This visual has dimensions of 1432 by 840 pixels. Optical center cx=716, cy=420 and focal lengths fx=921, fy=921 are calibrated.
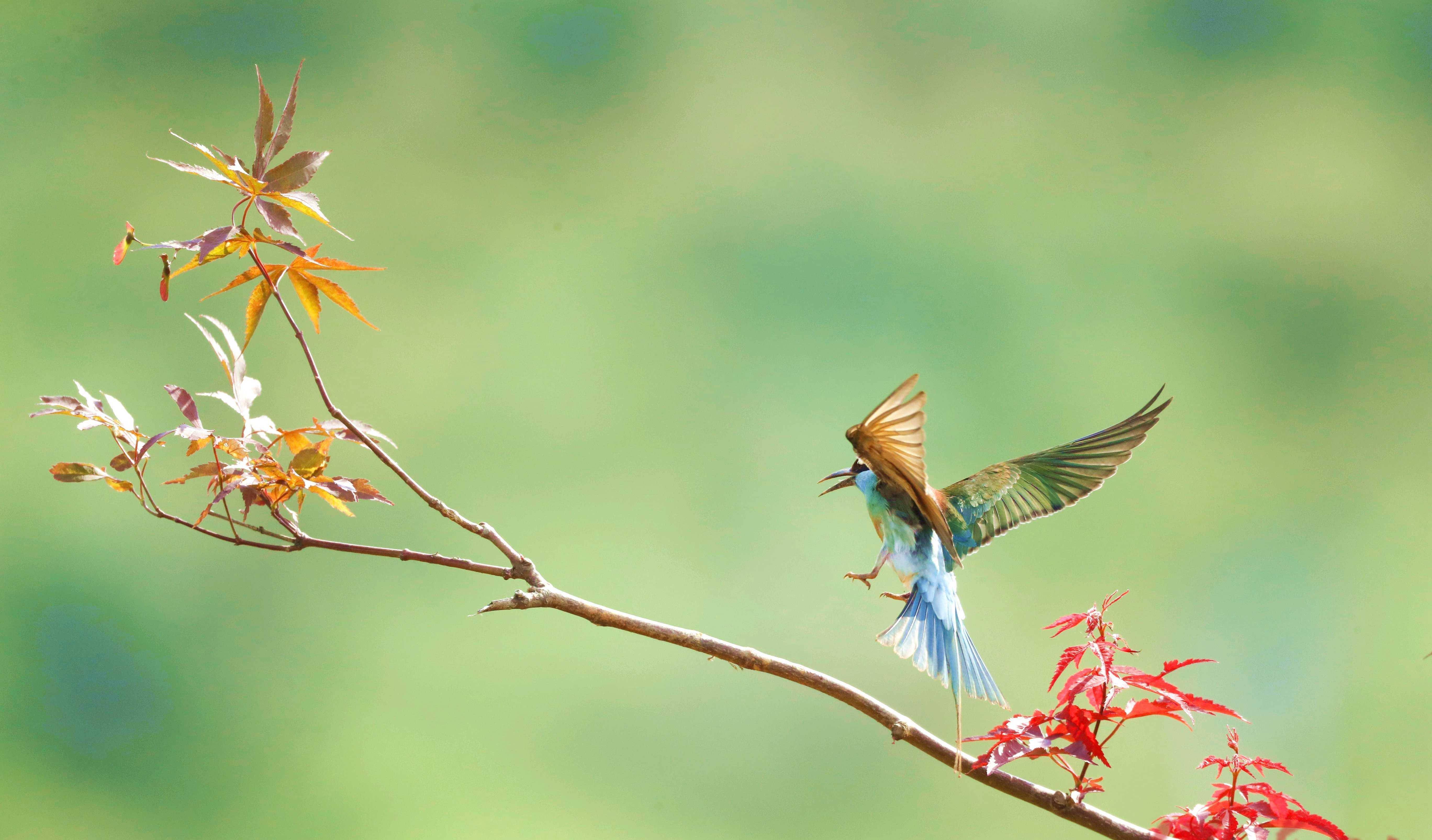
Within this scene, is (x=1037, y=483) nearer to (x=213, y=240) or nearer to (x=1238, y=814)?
(x=1238, y=814)

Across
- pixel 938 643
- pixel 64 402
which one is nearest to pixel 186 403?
pixel 64 402

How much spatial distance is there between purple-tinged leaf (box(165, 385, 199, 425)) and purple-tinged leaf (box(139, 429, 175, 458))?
0.15 ft

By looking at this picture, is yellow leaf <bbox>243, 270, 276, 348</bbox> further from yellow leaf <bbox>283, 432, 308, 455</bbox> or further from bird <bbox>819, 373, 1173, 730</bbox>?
bird <bbox>819, 373, 1173, 730</bbox>

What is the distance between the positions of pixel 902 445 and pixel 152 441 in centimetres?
68

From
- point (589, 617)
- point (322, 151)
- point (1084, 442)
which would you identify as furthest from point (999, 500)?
point (322, 151)

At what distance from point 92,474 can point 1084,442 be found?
105 centimetres

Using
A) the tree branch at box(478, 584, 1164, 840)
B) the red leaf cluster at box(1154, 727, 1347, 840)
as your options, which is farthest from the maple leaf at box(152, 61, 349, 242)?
the red leaf cluster at box(1154, 727, 1347, 840)

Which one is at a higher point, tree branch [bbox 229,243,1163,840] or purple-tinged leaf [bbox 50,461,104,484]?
purple-tinged leaf [bbox 50,461,104,484]

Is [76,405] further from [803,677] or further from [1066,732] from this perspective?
[1066,732]

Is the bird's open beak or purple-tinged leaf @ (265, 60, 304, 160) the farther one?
the bird's open beak

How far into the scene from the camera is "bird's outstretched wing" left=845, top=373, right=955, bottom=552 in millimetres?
823

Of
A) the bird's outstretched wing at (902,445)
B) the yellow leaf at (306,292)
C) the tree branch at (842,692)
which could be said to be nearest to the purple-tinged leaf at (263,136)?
the yellow leaf at (306,292)

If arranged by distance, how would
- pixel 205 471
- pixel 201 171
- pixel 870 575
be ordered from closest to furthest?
pixel 201 171
pixel 205 471
pixel 870 575

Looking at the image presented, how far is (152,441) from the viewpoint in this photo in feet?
2.70
